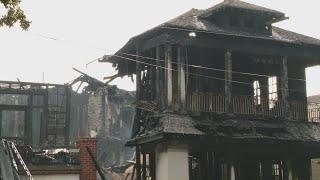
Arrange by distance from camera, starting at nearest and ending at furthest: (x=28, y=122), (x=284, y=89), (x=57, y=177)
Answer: (x=57, y=177) < (x=284, y=89) < (x=28, y=122)

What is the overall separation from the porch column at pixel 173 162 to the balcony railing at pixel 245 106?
2009 mm

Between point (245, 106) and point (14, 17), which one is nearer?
point (14, 17)

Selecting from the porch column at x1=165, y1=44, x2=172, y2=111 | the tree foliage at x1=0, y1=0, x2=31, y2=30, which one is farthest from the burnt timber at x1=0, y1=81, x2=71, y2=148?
the tree foliage at x1=0, y1=0, x2=31, y2=30

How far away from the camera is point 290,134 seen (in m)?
21.0

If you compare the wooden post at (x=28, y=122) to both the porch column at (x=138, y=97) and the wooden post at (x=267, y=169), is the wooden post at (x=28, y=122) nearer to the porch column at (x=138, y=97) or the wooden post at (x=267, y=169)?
the porch column at (x=138, y=97)

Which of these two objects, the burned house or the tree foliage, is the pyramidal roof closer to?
the tree foliage

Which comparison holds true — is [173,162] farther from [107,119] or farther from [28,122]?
[107,119]

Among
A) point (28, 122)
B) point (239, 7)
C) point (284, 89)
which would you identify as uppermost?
point (239, 7)

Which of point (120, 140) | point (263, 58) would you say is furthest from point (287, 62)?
point (120, 140)

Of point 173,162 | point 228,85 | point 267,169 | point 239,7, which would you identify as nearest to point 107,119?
point 267,169

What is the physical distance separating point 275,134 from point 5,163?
10.9 meters

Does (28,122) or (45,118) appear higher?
(45,118)

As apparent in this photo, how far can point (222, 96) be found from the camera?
21.2 metres

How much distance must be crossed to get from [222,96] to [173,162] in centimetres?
397
